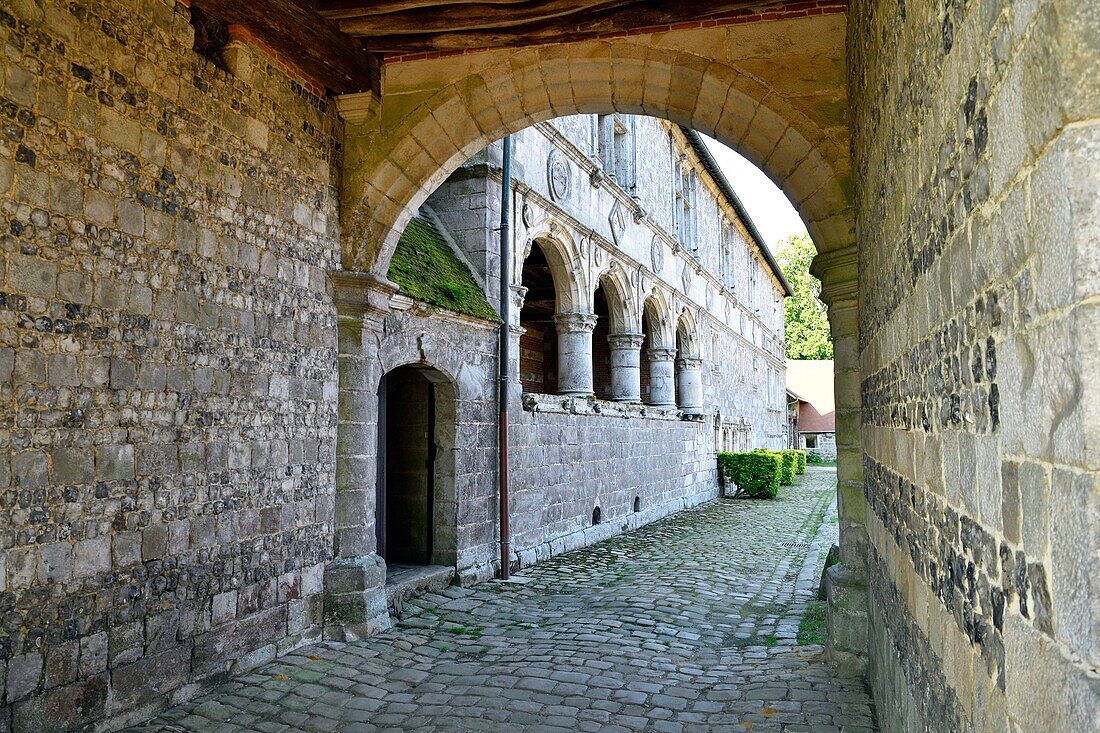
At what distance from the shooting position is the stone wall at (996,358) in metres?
1.04

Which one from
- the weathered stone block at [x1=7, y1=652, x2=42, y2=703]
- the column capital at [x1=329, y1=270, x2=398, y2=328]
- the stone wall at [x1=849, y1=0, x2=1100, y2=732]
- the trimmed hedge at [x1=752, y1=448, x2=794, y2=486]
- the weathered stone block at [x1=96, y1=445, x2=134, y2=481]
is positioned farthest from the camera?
the trimmed hedge at [x1=752, y1=448, x2=794, y2=486]

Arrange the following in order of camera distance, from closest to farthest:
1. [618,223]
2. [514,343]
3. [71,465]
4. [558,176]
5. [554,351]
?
1. [71,465]
2. [514,343]
3. [558,176]
4. [618,223]
5. [554,351]

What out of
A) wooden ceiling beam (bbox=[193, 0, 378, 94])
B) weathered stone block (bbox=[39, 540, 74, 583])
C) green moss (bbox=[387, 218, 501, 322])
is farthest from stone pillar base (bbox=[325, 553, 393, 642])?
wooden ceiling beam (bbox=[193, 0, 378, 94])

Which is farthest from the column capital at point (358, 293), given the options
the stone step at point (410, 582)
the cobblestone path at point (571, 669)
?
the cobblestone path at point (571, 669)

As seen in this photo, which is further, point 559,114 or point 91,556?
point 559,114

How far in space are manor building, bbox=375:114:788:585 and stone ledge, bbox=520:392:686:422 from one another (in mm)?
36

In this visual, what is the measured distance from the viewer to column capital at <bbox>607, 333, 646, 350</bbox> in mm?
12758

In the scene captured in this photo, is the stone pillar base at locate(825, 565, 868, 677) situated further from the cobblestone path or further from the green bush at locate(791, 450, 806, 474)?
the green bush at locate(791, 450, 806, 474)

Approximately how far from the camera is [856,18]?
4449 millimetres

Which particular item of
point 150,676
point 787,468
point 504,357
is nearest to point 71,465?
point 150,676

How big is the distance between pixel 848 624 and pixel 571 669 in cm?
173

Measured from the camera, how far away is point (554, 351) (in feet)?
55.7

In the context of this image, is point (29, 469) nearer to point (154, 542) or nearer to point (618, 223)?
point (154, 542)

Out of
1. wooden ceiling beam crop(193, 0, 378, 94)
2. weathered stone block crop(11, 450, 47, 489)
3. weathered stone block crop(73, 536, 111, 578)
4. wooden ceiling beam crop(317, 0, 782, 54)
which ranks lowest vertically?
weathered stone block crop(73, 536, 111, 578)
